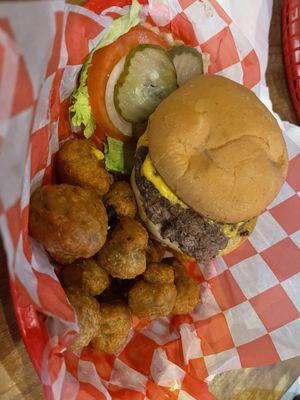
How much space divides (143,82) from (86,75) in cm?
24

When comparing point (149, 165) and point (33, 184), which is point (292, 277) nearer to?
point (149, 165)

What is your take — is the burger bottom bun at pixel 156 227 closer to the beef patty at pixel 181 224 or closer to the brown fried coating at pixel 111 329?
the beef patty at pixel 181 224

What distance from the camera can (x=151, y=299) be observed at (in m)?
1.82

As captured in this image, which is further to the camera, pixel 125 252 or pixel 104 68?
pixel 104 68

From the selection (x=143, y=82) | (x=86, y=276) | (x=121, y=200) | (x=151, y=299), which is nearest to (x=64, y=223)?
(x=86, y=276)

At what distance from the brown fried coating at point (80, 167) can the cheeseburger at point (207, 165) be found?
151 mm

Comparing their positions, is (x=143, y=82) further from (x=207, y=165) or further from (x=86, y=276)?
(x=86, y=276)

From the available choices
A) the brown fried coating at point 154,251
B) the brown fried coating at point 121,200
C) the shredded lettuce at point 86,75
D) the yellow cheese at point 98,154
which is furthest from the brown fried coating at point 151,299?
the shredded lettuce at point 86,75

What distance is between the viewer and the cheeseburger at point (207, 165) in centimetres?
174

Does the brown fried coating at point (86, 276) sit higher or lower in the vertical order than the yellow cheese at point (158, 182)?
lower

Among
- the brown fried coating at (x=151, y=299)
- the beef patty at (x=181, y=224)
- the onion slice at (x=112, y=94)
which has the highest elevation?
the onion slice at (x=112, y=94)

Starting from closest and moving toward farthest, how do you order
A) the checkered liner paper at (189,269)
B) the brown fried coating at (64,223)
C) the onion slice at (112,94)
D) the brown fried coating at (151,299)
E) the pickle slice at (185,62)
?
the checkered liner paper at (189,269)
the brown fried coating at (64,223)
the brown fried coating at (151,299)
the onion slice at (112,94)
the pickle slice at (185,62)

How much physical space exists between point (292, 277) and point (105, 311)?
82 cm

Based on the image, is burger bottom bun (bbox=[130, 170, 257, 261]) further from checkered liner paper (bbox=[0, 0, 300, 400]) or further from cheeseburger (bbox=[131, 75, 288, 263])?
checkered liner paper (bbox=[0, 0, 300, 400])
